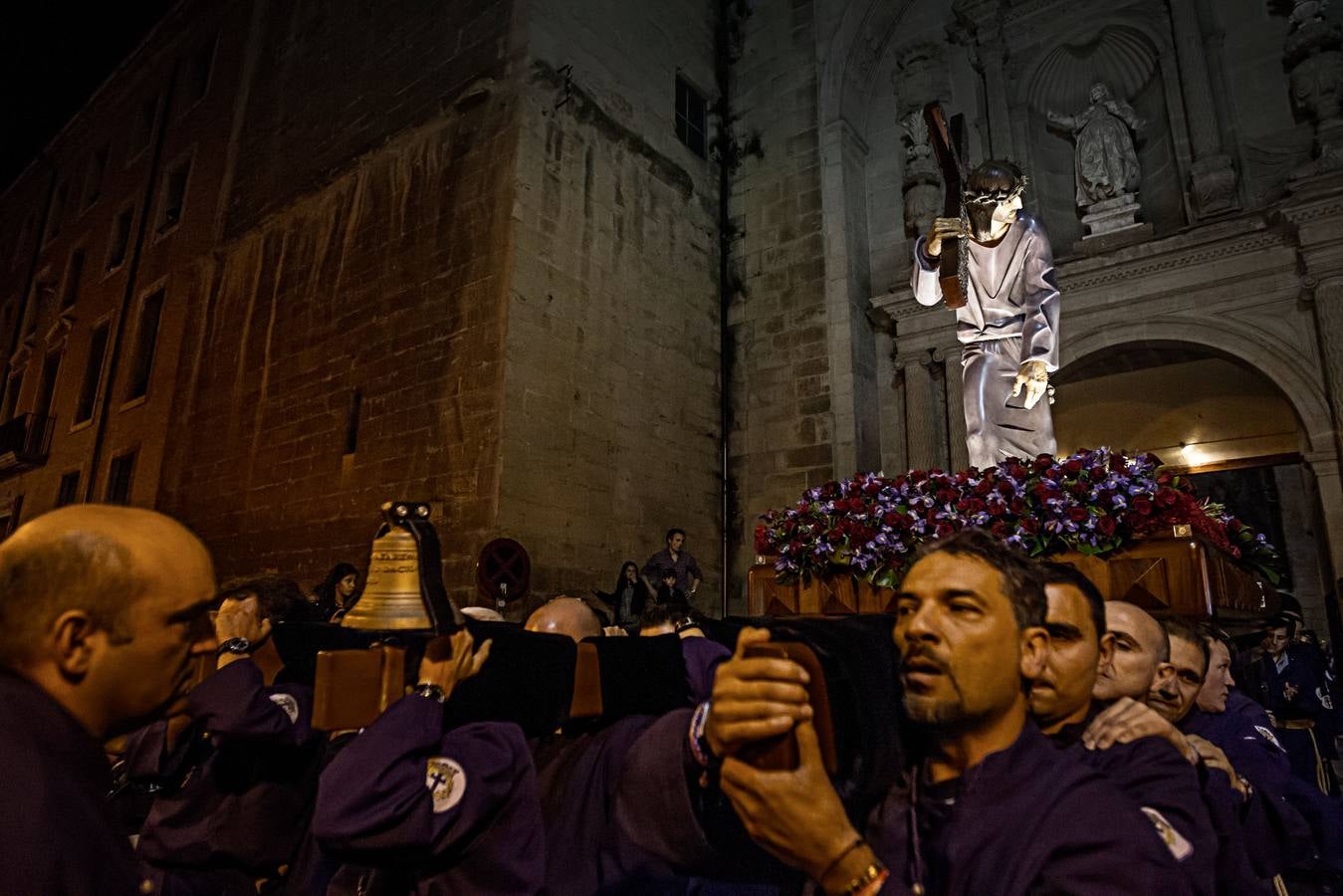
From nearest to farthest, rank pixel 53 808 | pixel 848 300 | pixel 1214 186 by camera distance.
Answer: pixel 53 808 → pixel 1214 186 → pixel 848 300

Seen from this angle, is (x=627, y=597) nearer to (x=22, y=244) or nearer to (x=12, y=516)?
(x=12, y=516)

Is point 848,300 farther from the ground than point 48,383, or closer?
closer

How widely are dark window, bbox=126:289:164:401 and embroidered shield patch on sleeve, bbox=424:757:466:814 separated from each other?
17601mm

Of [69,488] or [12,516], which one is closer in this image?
[69,488]

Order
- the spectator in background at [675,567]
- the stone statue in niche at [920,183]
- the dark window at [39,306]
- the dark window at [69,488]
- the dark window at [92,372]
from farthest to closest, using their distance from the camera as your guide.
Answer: the dark window at [39,306]
the dark window at [92,372]
the dark window at [69,488]
the stone statue in niche at [920,183]
the spectator in background at [675,567]

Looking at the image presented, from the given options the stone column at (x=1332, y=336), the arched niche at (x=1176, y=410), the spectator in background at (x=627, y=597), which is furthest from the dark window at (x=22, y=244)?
the stone column at (x=1332, y=336)

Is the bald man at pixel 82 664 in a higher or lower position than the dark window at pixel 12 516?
lower

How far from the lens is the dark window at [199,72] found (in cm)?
1784

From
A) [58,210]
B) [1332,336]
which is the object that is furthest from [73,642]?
[58,210]

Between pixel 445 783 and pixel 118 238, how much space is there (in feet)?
73.6

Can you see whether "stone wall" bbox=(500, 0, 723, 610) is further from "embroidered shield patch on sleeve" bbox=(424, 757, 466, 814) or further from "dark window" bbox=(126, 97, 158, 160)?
"dark window" bbox=(126, 97, 158, 160)

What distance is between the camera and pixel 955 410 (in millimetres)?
10227

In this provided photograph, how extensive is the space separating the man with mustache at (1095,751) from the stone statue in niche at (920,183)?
9771mm

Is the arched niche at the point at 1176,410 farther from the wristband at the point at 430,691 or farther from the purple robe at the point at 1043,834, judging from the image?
the wristband at the point at 430,691
